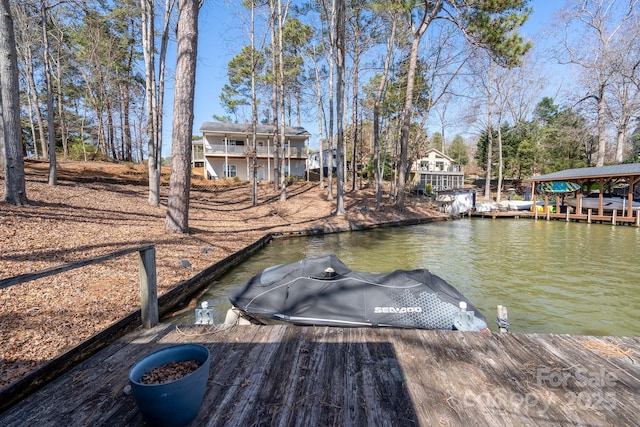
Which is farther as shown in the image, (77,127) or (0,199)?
(77,127)

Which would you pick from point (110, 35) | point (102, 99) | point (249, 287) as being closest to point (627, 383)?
point (249, 287)

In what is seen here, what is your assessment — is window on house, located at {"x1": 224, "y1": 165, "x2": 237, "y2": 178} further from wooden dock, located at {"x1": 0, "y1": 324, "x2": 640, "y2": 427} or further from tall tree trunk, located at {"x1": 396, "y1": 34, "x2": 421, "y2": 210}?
wooden dock, located at {"x1": 0, "y1": 324, "x2": 640, "y2": 427}

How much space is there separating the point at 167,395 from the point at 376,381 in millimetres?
1339

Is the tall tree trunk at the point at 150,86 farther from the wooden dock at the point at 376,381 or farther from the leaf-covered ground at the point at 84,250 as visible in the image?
the wooden dock at the point at 376,381

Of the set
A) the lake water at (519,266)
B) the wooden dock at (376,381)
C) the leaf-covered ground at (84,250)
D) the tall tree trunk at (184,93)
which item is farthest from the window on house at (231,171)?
the wooden dock at (376,381)

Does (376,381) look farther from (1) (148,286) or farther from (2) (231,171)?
(2) (231,171)

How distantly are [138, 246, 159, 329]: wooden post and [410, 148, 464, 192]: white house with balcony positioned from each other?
1161 inches

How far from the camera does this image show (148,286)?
2.85 meters

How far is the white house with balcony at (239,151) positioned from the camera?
2522 centimetres

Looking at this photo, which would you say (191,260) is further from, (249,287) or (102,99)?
(102,99)

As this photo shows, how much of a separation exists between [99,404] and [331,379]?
1512mm

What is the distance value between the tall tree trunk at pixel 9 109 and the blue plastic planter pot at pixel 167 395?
757 cm

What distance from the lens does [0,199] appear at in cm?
690

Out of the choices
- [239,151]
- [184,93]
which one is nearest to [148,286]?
[184,93]
